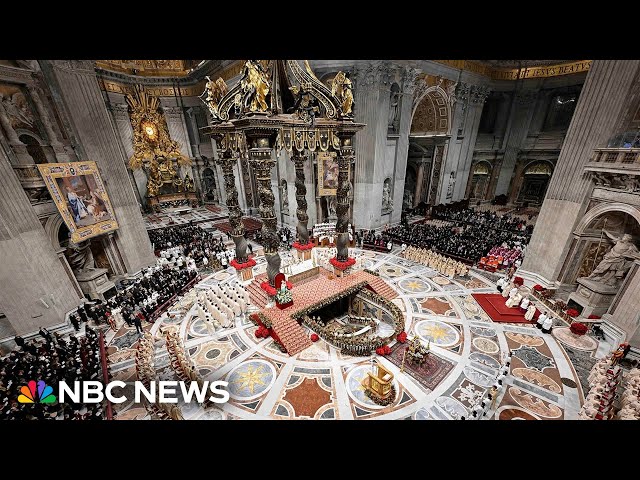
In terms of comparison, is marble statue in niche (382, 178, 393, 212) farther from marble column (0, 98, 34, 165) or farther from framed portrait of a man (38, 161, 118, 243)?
marble column (0, 98, 34, 165)

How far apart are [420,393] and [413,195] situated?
889 inches

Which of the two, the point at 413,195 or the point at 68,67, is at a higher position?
the point at 68,67

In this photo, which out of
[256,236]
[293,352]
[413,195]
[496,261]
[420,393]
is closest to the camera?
[420,393]

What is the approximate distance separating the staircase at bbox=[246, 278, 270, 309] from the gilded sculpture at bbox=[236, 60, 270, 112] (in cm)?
802

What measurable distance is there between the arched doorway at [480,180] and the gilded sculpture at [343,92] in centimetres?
2275

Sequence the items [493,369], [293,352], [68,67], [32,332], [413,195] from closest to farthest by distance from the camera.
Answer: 1. [493,369]
2. [293,352]
3. [32,332]
4. [68,67]
5. [413,195]

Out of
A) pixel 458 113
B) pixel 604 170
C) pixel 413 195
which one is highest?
pixel 458 113

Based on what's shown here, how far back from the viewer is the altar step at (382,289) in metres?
13.2

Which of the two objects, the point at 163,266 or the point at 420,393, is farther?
the point at 163,266

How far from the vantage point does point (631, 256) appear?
9.94m

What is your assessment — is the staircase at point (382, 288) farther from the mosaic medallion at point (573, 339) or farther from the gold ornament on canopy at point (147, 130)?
the gold ornament on canopy at point (147, 130)

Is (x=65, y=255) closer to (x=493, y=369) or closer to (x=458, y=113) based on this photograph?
(x=493, y=369)

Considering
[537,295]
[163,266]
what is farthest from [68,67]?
[537,295]

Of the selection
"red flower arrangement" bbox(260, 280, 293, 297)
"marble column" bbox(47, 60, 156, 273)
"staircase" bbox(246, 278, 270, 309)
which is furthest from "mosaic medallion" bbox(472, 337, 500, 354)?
"marble column" bbox(47, 60, 156, 273)
